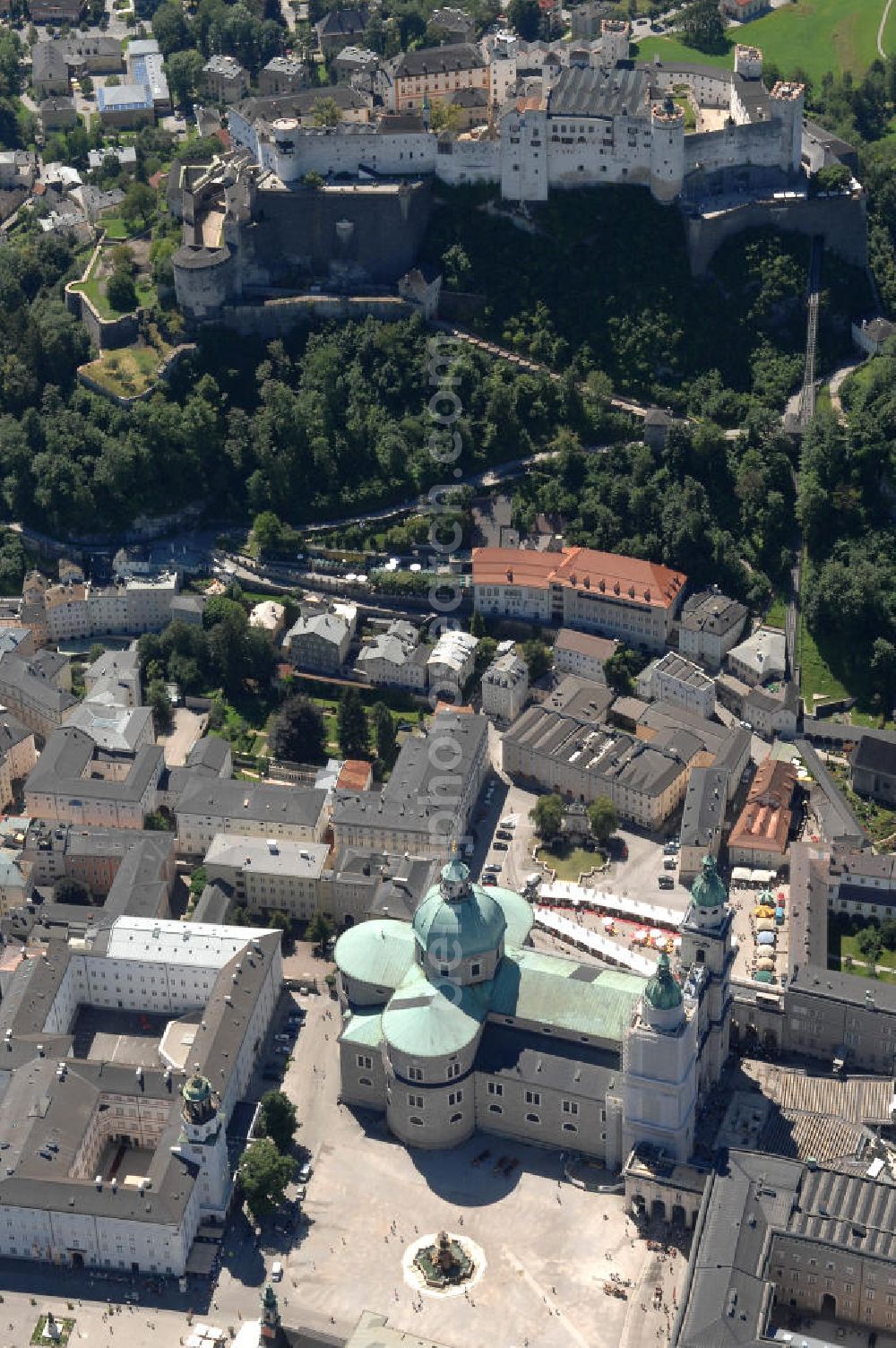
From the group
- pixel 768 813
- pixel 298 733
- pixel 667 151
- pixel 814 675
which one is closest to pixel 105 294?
pixel 667 151

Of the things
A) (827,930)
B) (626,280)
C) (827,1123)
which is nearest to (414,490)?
(626,280)

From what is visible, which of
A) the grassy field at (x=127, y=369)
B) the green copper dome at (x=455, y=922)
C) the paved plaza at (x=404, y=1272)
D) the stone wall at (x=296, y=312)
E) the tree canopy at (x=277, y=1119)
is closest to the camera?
the paved plaza at (x=404, y=1272)

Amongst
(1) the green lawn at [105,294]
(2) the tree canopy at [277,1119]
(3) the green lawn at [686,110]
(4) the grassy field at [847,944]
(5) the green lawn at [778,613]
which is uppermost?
(3) the green lawn at [686,110]

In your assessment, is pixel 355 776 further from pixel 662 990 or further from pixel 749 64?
pixel 749 64

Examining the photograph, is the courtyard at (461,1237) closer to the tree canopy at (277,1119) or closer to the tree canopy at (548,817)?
the tree canopy at (277,1119)

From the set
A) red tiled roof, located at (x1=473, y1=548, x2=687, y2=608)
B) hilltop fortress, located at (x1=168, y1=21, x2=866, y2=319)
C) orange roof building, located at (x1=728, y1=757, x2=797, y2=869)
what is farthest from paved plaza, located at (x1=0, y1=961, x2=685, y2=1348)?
hilltop fortress, located at (x1=168, y1=21, x2=866, y2=319)

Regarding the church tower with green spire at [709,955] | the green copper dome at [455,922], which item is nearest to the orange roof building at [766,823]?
the church tower with green spire at [709,955]

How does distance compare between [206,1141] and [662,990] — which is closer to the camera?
[662,990]

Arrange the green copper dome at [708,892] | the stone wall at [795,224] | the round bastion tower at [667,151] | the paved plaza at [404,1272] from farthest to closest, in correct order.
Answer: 1. the stone wall at [795,224]
2. the round bastion tower at [667,151]
3. the green copper dome at [708,892]
4. the paved plaza at [404,1272]
